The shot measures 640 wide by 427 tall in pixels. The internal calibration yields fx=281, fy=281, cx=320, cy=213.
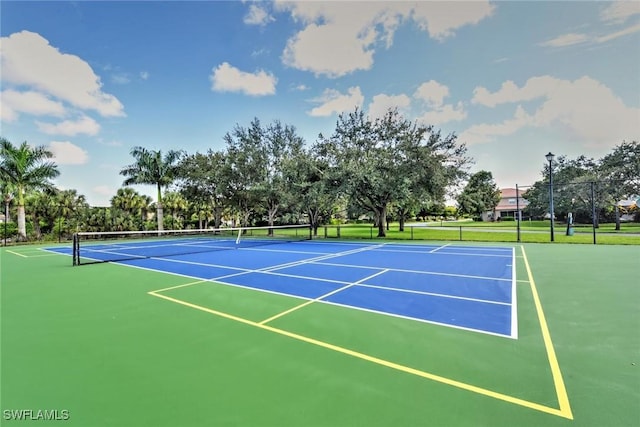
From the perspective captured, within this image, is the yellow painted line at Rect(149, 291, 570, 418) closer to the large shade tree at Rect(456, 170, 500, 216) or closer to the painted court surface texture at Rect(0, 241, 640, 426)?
the painted court surface texture at Rect(0, 241, 640, 426)

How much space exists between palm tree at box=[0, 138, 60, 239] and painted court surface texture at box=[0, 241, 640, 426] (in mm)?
18596

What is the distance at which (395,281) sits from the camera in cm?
666

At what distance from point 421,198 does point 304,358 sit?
55.5ft

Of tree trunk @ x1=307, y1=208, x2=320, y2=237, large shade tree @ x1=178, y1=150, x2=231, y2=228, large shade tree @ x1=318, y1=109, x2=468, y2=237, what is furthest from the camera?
large shade tree @ x1=178, y1=150, x2=231, y2=228

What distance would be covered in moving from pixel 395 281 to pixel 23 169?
26.0 m

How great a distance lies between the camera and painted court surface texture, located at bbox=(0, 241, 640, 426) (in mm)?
2219

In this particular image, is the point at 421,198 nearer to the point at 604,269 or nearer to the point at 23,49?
the point at 604,269

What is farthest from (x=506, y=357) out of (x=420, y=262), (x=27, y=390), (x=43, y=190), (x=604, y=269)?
(x=43, y=190)

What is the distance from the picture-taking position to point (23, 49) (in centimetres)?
1309

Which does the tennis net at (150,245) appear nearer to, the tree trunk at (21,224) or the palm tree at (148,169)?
the tree trunk at (21,224)

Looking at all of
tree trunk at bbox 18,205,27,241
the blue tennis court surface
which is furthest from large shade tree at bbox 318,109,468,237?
tree trunk at bbox 18,205,27,241

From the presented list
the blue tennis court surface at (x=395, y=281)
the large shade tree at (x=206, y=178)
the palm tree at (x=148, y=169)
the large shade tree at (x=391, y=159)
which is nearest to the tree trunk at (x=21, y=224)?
the palm tree at (x=148, y=169)

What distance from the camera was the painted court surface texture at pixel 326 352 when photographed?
2219mm

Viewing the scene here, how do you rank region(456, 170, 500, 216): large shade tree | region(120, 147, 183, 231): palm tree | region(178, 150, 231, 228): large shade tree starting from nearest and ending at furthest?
region(178, 150, 231, 228): large shade tree, region(120, 147, 183, 231): palm tree, region(456, 170, 500, 216): large shade tree
